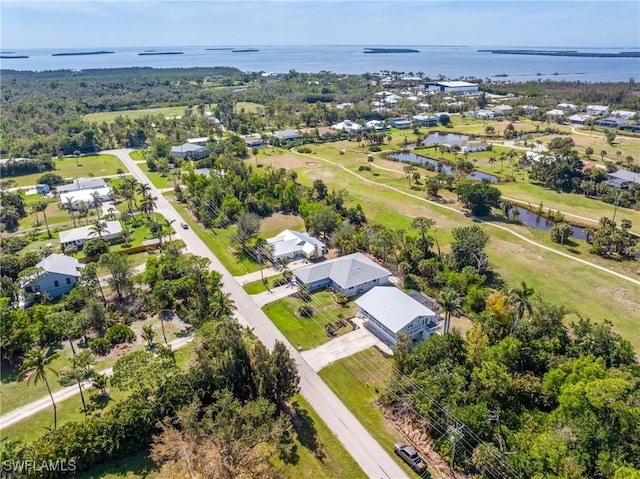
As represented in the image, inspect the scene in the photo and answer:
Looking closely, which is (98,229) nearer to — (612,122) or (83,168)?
(83,168)

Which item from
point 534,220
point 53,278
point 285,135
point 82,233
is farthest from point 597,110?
point 53,278

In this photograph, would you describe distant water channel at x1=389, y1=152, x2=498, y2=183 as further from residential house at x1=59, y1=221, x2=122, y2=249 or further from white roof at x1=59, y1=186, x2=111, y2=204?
white roof at x1=59, y1=186, x2=111, y2=204

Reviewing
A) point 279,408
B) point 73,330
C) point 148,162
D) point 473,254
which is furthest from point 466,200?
A: point 148,162

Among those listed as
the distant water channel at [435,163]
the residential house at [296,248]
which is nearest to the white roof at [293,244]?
the residential house at [296,248]

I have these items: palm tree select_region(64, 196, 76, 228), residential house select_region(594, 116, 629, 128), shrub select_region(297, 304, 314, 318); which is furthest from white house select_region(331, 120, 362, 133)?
shrub select_region(297, 304, 314, 318)

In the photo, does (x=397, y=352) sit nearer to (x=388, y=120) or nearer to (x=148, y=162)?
(x=148, y=162)

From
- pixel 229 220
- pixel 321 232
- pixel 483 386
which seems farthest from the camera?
pixel 229 220

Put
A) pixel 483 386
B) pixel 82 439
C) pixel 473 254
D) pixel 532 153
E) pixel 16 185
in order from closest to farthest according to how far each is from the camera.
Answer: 1. pixel 82 439
2. pixel 483 386
3. pixel 473 254
4. pixel 16 185
5. pixel 532 153
